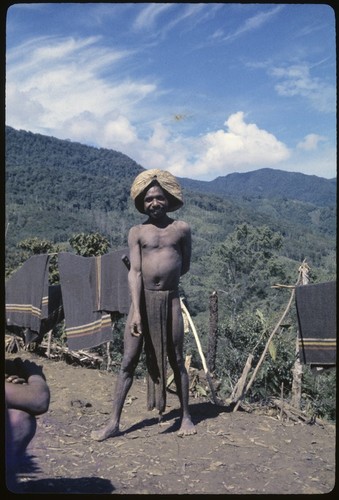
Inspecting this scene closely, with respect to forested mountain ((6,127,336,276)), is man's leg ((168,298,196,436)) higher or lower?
lower

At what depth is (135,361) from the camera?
4.90 m

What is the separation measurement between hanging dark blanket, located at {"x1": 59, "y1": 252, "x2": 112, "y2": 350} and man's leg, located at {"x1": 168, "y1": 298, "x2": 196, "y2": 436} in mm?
A: 1969

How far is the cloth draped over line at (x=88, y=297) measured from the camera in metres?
6.70

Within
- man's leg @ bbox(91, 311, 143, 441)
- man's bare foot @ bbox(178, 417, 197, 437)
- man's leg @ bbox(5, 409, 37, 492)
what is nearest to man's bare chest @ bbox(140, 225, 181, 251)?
man's leg @ bbox(91, 311, 143, 441)

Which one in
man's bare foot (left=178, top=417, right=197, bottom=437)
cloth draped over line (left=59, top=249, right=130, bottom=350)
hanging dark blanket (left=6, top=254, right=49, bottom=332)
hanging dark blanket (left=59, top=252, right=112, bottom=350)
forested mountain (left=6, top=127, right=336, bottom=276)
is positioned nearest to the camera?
man's bare foot (left=178, top=417, right=197, bottom=437)

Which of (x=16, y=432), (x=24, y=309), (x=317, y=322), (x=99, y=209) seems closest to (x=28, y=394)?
(x=16, y=432)

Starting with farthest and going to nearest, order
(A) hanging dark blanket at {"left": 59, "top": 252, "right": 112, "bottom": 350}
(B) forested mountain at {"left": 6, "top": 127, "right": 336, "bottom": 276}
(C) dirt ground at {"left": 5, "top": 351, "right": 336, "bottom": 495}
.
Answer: (B) forested mountain at {"left": 6, "top": 127, "right": 336, "bottom": 276}
(A) hanging dark blanket at {"left": 59, "top": 252, "right": 112, "bottom": 350}
(C) dirt ground at {"left": 5, "top": 351, "right": 336, "bottom": 495}

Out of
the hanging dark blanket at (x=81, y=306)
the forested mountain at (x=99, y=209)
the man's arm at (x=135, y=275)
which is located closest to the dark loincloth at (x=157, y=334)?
the man's arm at (x=135, y=275)

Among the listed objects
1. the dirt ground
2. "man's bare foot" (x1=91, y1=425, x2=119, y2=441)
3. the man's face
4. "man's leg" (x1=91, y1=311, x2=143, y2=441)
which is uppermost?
the man's face

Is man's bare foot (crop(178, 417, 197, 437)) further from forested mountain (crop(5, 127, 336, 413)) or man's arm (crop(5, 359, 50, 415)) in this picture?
man's arm (crop(5, 359, 50, 415))

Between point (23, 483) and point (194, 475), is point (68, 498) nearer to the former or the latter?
point (23, 483)

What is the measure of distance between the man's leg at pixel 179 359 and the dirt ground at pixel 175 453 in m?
0.12

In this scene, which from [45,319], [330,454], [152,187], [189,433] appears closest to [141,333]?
[189,433]

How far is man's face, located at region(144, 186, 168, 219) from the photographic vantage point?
15.7ft
